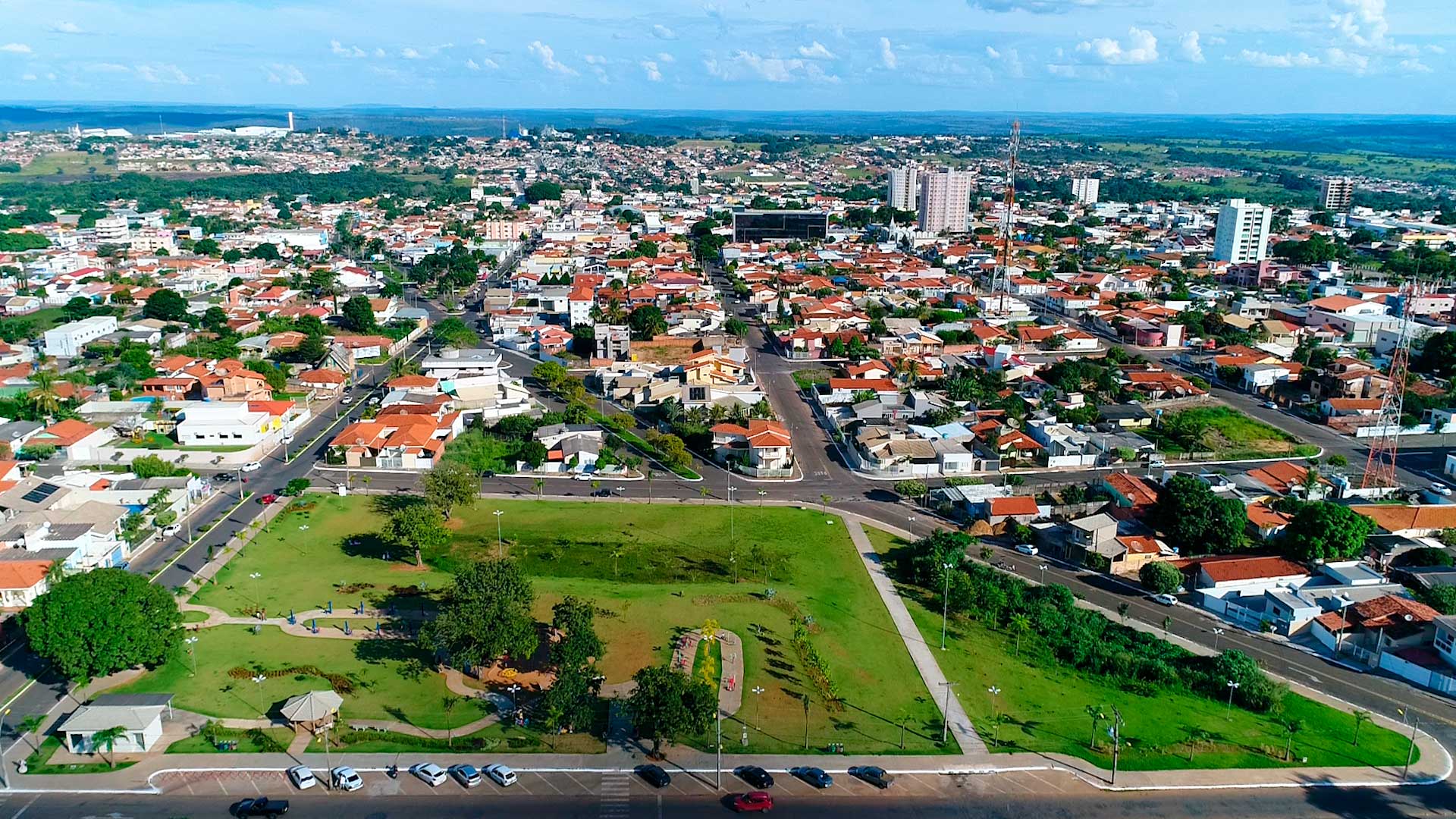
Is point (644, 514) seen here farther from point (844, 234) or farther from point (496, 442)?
point (844, 234)

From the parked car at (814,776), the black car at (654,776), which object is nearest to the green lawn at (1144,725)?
the parked car at (814,776)

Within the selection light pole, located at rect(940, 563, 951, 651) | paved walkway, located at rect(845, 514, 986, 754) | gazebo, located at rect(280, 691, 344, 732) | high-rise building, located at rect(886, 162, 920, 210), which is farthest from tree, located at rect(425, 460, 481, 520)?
high-rise building, located at rect(886, 162, 920, 210)

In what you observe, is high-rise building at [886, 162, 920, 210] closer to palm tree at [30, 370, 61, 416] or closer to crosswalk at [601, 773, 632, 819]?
palm tree at [30, 370, 61, 416]

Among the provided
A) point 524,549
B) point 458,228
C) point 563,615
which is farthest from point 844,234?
point 563,615

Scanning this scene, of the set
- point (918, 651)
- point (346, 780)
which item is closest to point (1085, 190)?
point (918, 651)

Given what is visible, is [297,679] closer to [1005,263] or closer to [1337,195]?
[1005,263]

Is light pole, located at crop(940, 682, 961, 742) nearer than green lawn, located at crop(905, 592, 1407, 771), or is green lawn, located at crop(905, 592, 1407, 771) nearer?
green lawn, located at crop(905, 592, 1407, 771)
